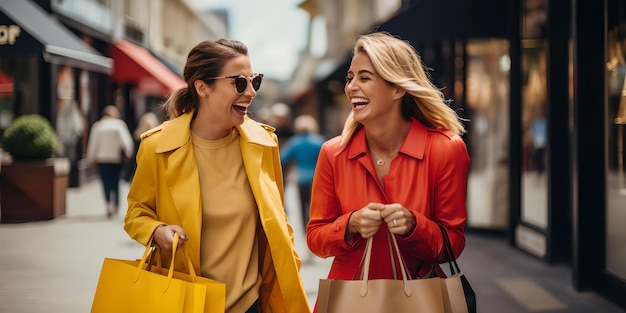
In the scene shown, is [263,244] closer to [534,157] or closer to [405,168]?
[405,168]

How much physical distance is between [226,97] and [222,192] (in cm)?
37

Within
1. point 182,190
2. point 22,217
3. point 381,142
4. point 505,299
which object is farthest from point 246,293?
point 22,217

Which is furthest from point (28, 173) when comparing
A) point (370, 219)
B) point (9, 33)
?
point (370, 219)

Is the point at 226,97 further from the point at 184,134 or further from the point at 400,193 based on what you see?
the point at 400,193

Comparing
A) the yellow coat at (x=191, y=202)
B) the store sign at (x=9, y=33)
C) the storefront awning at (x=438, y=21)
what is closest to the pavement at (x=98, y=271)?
the store sign at (x=9, y=33)

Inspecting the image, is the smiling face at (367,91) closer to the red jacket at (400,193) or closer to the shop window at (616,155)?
the red jacket at (400,193)

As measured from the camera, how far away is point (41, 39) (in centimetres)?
1105

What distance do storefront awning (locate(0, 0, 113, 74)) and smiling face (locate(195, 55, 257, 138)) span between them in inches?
288

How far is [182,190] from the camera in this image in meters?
2.91

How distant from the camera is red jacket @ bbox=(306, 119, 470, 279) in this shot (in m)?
2.66

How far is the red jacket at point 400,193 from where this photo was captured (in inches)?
105

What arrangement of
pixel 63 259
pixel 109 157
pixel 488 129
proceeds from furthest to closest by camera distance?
pixel 109 157 < pixel 488 129 < pixel 63 259

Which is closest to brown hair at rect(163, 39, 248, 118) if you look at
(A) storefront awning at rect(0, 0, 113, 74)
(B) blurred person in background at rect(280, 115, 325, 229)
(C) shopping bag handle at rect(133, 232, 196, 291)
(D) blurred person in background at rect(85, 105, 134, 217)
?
(C) shopping bag handle at rect(133, 232, 196, 291)

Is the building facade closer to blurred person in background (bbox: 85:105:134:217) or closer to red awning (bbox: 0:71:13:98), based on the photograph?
blurred person in background (bbox: 85:105:134:217)
